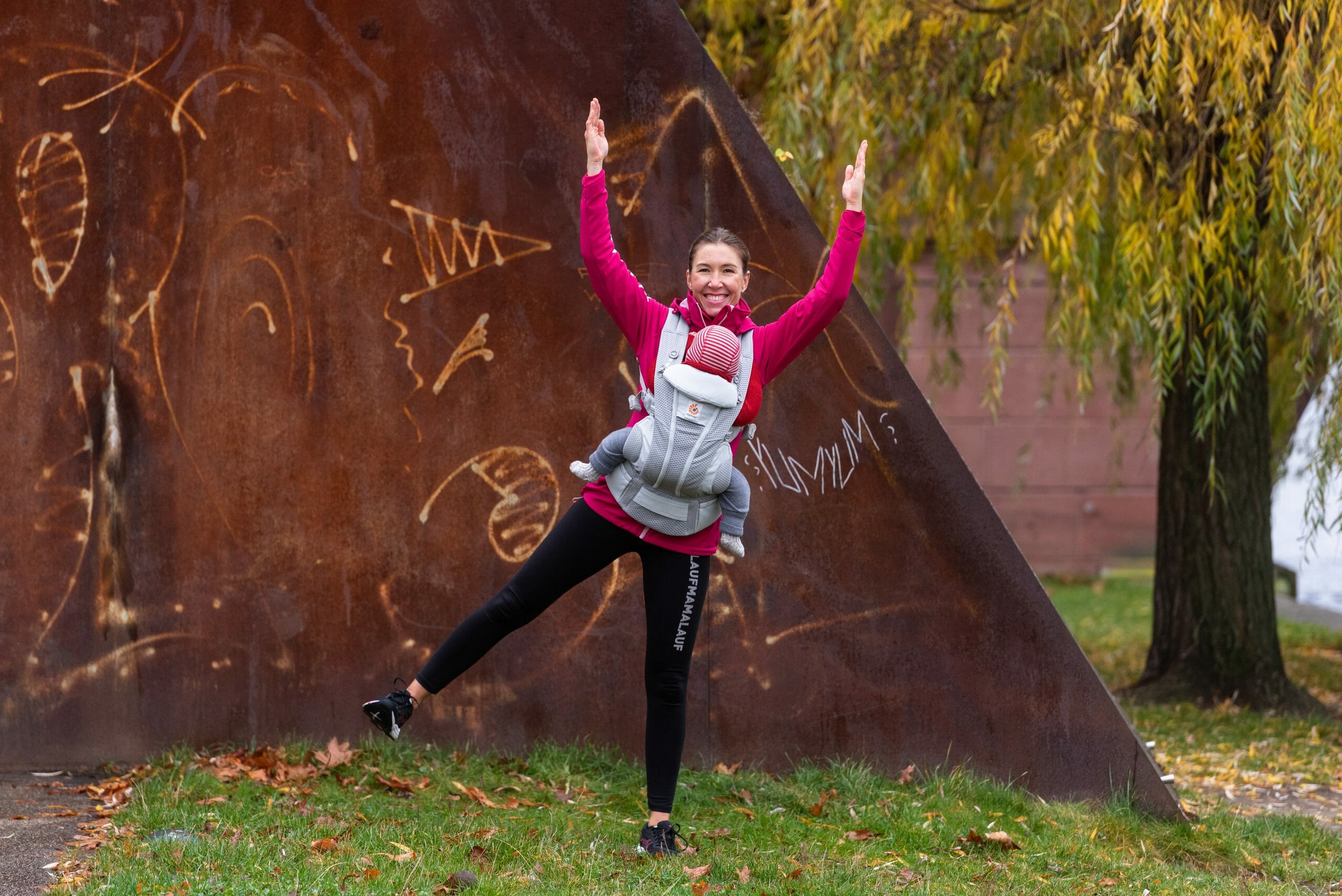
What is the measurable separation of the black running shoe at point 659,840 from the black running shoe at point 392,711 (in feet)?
2.58

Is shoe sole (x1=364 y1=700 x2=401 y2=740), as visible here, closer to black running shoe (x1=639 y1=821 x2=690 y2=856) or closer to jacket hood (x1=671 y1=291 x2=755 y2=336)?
black running shoe (x1=639 y1=821 x2=690 y2=856)

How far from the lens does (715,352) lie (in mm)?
3566

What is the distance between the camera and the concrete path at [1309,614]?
1017 centimetres

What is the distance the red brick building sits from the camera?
13.8 meters

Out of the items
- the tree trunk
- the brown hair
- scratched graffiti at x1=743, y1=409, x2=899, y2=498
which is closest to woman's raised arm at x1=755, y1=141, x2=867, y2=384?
the brown hair

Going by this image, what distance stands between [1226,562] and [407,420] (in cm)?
463

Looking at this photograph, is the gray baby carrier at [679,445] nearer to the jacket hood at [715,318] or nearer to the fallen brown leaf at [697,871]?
the jacket hood at [715,318]

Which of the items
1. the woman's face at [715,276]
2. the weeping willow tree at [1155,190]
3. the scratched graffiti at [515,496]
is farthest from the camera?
the weeping willow tree at [1155,190]

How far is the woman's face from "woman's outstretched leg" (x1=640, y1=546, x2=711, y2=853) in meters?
0.73

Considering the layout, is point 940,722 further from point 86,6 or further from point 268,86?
point 86,6

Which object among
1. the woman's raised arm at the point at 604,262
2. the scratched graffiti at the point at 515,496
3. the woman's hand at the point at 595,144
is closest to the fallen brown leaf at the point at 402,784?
the scratched graffiti at the point at 515,496

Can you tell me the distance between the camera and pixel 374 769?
446 centimetres

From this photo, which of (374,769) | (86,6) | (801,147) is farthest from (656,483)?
(801,147)

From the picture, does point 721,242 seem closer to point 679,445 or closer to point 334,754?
point 679,445
